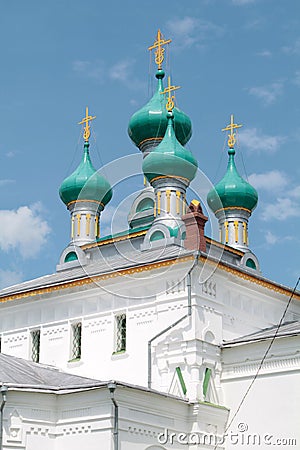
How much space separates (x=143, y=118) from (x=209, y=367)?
7296mm

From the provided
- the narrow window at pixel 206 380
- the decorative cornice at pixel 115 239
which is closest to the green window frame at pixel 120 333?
the narrow window at pixel 206 380

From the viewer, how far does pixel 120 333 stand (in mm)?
16578

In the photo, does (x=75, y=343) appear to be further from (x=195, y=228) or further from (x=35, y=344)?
(x=195, y=228)

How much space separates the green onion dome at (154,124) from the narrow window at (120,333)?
560 centimetres

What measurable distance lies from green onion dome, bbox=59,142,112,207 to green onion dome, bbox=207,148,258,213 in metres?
2.50

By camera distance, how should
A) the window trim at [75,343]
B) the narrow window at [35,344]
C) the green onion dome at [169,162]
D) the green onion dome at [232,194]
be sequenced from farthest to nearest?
the green onion dome at [232,194]
the green onion dome at [169,162]
the narrow window at [35,344]
the window trim at [75,343]

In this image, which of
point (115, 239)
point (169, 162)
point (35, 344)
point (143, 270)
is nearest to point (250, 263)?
point (115, 239)

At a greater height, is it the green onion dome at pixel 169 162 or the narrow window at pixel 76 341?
the green onion dome at pixel 169 162

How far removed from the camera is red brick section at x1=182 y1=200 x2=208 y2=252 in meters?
16.2

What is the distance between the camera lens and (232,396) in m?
15.7

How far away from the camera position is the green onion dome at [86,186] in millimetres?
20984

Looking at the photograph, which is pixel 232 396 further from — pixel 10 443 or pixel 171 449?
pixel 10 443

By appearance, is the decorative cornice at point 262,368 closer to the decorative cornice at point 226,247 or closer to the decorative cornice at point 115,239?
the decorative cornice at point 226,247

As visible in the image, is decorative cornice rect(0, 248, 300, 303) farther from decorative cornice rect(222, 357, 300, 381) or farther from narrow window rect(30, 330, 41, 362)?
decorative cornice rect(222, 357, 300, 381)
